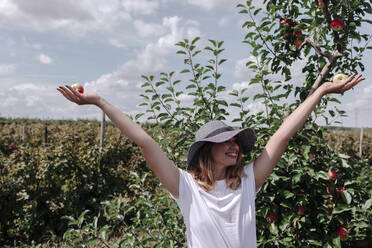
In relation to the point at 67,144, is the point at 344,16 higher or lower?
higher

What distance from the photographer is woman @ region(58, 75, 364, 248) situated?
156cm

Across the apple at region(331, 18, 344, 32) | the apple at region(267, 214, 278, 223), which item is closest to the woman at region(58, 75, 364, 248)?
the apple at region(267, 214, 278, 223)

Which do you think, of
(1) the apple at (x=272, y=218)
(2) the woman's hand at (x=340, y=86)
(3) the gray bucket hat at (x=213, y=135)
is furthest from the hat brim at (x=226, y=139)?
(1) the apple at (x=272, y=218)

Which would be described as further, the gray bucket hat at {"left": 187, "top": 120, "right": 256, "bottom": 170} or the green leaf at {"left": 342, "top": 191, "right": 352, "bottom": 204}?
the green leaf at {"left": 342, "top": 191, "right": 352, "bottom": 204}

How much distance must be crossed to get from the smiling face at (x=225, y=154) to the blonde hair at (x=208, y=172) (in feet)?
0.11

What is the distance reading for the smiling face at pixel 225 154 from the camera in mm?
1692

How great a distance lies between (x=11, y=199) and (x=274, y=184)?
3816 mm

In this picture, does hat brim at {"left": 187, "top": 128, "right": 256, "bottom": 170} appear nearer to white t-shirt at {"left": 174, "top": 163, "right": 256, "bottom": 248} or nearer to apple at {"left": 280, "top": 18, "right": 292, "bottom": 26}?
white t-shirt at {"left": 174, "top": 163, "right": 256, "bottom": 248}

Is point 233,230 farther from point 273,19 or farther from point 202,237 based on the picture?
point 273,19

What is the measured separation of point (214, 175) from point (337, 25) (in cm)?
159

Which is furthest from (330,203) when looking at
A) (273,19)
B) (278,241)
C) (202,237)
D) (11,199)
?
(11,199)

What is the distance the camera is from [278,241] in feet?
7.13

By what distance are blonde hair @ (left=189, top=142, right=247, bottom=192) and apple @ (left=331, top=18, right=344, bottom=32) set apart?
1.40 meters

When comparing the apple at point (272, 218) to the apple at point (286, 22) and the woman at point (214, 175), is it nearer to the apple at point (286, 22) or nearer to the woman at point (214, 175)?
the woman at point (214, 175)
